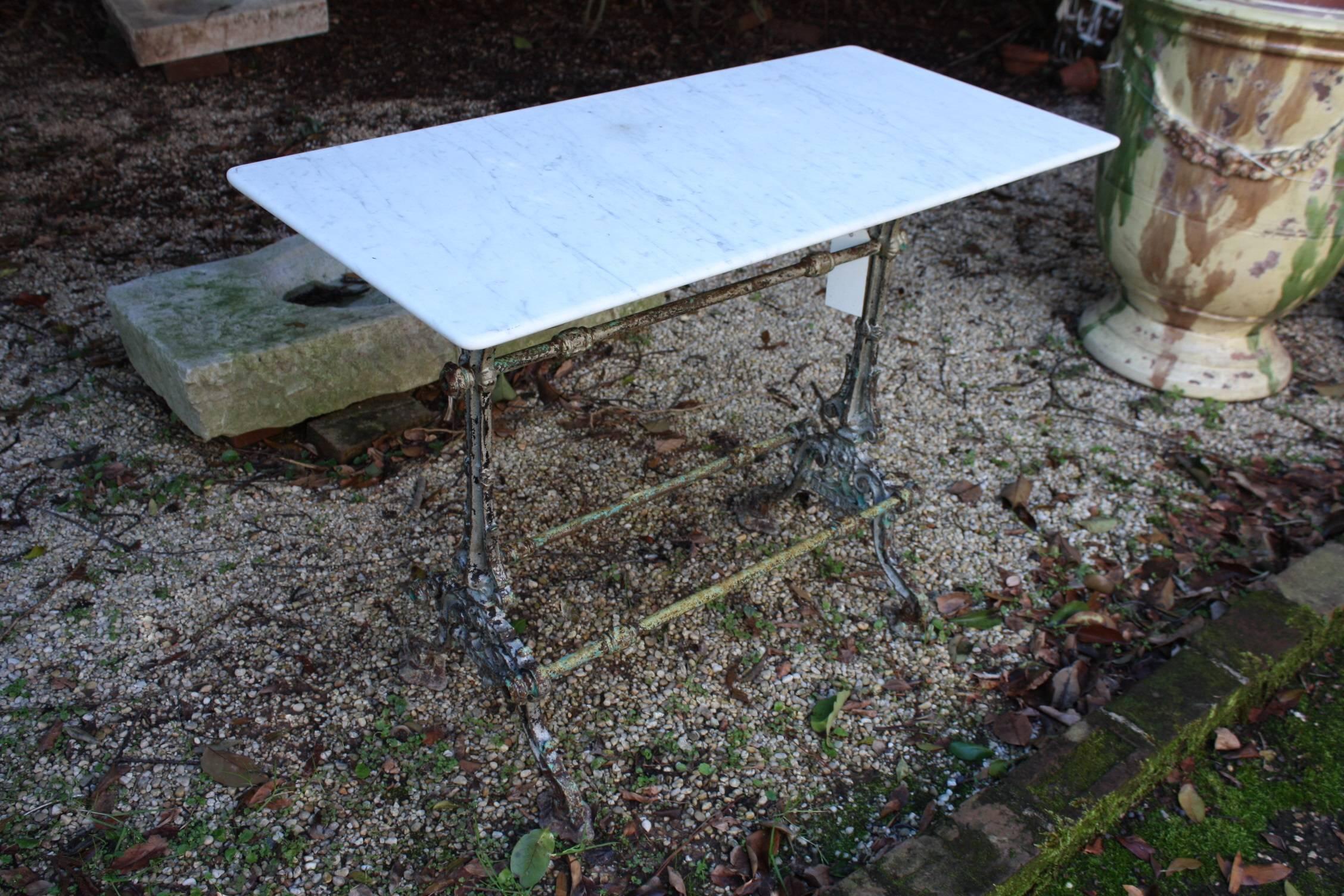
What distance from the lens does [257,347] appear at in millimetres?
2922

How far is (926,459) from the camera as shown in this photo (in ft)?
10.8

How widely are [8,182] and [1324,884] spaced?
504cm

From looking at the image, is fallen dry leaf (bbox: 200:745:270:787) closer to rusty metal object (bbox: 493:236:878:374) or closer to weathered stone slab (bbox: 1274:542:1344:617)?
rusty metal object (bbox: 493:236:878:374)

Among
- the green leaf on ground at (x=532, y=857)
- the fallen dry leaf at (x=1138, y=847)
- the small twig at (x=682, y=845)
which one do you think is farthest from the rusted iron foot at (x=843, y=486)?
the green leaf on ground at (x=532, y=857)

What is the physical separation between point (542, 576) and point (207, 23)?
144 inches

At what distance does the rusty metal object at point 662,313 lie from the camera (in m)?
1.93

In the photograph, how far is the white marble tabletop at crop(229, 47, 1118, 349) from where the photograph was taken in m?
1.66

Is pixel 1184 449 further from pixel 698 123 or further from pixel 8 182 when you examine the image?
pixel 8 182

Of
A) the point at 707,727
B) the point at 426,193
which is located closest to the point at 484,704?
the point at 707,727

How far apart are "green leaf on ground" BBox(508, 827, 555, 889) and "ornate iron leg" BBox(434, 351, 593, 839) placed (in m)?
0.07

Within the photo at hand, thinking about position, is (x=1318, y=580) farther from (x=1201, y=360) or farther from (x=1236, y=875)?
(x=1201, y=360)

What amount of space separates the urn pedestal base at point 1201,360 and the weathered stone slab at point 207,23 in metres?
3.93

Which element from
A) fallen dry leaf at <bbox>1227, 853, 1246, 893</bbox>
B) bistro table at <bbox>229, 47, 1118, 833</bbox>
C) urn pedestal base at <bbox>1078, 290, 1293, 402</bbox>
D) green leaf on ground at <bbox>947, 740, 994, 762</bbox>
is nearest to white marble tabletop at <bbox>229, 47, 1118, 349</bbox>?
bistro table at <bbox>229, 47, 1118, 833</bbox>

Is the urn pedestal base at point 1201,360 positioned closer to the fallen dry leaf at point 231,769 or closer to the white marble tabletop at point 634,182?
the white marble tabletop at point 634,182
